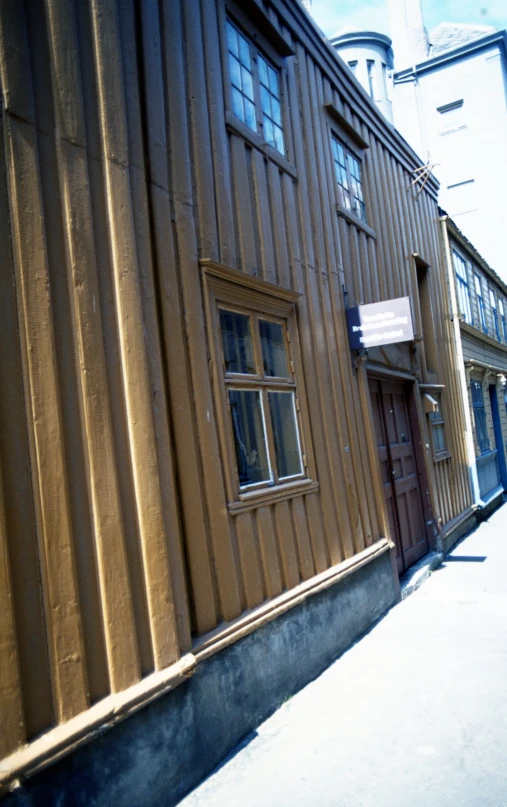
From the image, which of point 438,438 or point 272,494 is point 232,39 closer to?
point 272,494

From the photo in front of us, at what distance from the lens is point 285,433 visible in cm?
486

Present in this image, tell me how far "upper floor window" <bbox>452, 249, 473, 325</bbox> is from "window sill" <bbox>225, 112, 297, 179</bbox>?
7.17 meters

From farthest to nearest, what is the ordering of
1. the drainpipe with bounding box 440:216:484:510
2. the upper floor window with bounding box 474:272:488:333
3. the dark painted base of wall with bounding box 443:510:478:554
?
the upper floor window with bounding box 474:272:488:333 < the drainpipe with bounding box 440:216:484:510 < the dark painted base of wall with bounding box 443:510:478:554

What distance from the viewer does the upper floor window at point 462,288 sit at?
11.9 meters

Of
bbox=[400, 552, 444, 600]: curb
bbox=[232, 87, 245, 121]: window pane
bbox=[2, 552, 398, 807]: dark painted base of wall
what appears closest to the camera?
bbox=[2, 552, 398, 807]: dark painted base of wall

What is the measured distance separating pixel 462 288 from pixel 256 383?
365 inches

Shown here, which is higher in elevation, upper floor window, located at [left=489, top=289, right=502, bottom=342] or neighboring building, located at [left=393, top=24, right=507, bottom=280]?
neighboring building, located at [left=393, top=24, right=507, bottom=280]

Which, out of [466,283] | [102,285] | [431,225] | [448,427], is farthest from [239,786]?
[466,283]

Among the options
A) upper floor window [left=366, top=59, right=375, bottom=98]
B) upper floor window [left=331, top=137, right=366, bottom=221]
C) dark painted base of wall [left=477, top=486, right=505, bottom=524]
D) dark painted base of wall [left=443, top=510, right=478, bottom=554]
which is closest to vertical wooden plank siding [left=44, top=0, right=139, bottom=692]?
upper floor window [left=331, top=137, right=366, bottom=221]

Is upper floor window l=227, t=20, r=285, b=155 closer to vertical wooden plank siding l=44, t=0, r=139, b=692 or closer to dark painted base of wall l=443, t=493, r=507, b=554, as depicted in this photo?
vertical wooden plank siding l=44, t=0, r=139, b=692

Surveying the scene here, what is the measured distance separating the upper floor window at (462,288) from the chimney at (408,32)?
14.3 meters

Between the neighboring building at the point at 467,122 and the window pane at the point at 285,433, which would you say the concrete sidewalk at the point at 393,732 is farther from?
the neighboring building at the point at 467,122

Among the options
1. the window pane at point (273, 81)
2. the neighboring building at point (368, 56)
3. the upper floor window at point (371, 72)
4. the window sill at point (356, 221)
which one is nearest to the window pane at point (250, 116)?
the window pane at point (273, 81)

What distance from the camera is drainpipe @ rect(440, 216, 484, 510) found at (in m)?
10.9
